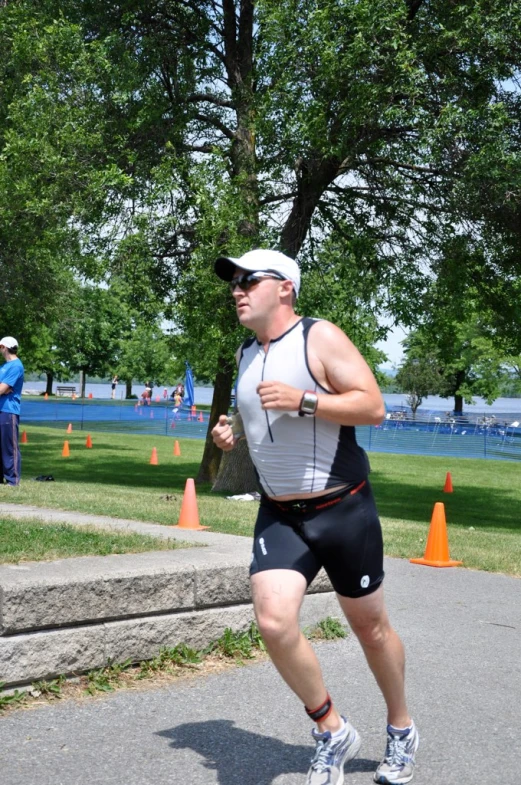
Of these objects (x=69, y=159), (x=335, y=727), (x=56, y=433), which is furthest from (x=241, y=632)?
(x=56, y=433)

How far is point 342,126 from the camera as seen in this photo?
15.3 m

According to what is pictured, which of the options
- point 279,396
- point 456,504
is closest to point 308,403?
point 279,396

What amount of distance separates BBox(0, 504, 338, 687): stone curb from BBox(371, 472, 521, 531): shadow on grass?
410 inches

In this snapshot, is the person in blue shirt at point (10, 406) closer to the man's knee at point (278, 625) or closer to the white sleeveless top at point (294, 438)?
the white sleeveless top at point (294, 438)

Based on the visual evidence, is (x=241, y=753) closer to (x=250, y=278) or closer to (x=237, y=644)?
(x=237, y=644)

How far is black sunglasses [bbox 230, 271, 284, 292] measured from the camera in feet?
12.7

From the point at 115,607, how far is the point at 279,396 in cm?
208

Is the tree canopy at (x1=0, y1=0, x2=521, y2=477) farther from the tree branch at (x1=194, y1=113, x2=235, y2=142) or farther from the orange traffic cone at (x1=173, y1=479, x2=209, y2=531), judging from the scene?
the orange traffic cone at (x1=173, y1=479, x2=209, y2=531)

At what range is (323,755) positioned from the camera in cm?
373

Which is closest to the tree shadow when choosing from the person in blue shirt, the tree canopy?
the person in blue shirt

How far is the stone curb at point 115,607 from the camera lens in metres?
4.79

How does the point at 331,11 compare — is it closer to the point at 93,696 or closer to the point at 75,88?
the point at 75,88

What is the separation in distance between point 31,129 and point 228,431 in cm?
1405

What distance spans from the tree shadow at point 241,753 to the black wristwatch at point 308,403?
4.87 ft
